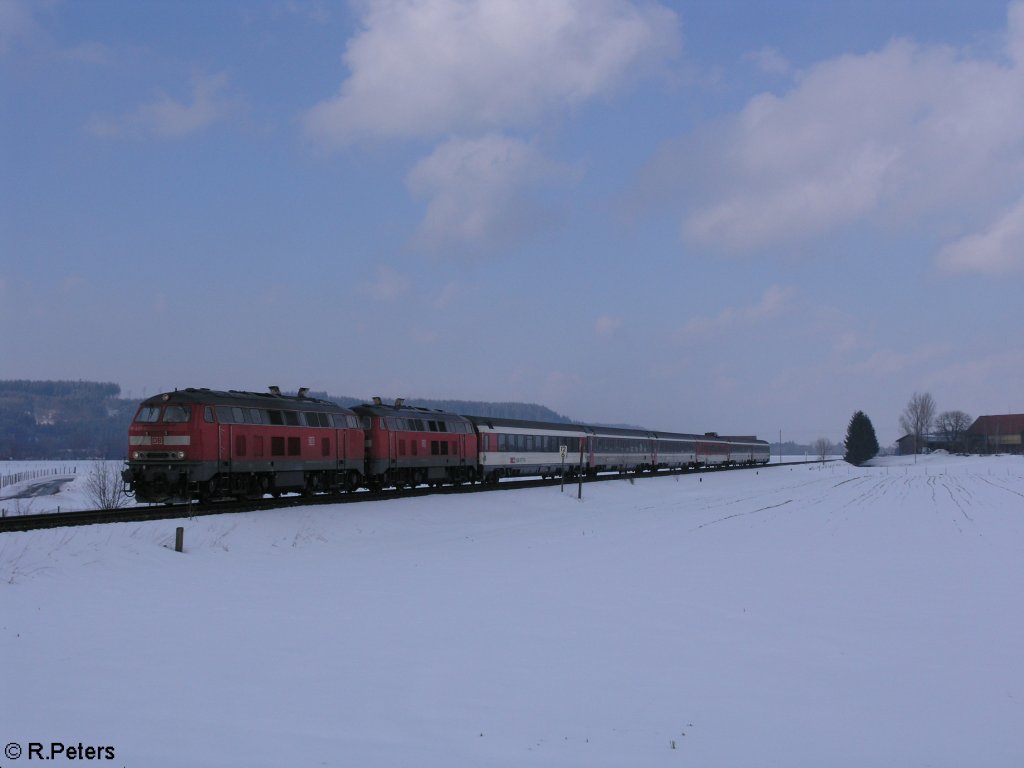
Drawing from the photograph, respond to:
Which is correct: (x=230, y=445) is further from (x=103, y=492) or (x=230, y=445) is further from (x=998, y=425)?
(x=998, y=425)

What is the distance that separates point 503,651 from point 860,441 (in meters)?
157

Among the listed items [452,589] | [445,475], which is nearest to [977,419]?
[445,475]

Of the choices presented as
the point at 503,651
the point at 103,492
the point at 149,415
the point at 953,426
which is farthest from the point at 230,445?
the point at 953,426

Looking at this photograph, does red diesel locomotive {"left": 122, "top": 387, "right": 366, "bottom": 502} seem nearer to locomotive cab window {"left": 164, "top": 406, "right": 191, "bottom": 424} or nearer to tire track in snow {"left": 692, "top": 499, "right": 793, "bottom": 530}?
locomotive cab window {"left": 164, "top": 406, "right": 191, "bottom": 424}

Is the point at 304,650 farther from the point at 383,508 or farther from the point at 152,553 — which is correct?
the point at 383,508

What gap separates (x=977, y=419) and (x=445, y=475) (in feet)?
586

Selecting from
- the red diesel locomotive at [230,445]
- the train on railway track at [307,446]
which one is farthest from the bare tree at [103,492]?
the red diesel locomotive at [230,445]

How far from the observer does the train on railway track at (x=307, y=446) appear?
87.0 ft

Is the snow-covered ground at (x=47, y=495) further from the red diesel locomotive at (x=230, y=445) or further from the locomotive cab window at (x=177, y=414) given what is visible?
the locomotive cab window at (x=177, y=414)

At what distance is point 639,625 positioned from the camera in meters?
13.8

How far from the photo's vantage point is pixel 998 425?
595 ft

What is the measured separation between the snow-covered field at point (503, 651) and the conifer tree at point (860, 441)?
139747 millimetres

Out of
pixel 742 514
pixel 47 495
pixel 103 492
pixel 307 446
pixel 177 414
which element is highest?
pixel 177 414

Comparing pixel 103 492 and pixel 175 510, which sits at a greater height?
pixel 175 510
